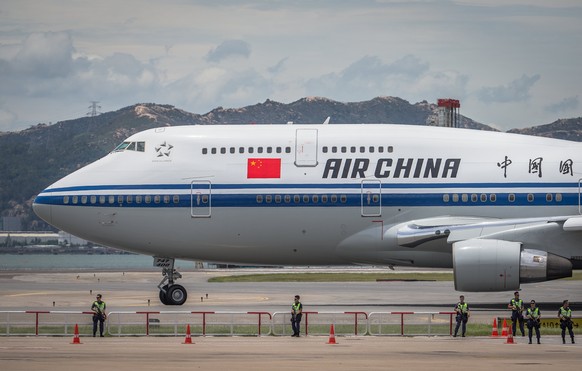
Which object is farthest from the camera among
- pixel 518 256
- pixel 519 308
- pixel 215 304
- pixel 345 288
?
pixel 345 288

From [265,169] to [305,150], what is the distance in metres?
1.60

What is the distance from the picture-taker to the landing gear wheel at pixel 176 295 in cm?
4419

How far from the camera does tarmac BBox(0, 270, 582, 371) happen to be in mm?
27031

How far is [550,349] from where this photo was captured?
30.6m

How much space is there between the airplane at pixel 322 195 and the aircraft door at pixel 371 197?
4 cm

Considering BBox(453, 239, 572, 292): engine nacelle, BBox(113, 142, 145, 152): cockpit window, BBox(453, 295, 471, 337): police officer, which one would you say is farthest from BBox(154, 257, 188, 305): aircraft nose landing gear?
BBox(453, 295, 471, 337): police officer

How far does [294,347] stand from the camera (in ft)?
102

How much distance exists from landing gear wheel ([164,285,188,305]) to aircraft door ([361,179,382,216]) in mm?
7429

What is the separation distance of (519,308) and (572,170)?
956 centimetres

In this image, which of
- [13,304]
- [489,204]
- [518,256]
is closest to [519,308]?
[518,256]

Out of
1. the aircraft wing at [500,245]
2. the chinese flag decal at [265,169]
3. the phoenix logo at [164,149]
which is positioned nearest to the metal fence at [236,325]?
the aircraft wing at [500,245]

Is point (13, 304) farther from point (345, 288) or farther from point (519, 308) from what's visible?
point (519, 308)

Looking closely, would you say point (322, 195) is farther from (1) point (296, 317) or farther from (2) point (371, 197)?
(1) point (296, 317)

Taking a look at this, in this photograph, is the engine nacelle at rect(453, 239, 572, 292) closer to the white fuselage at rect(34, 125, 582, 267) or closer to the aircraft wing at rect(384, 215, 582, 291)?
the aircraft wing at rect(384, 215, 582, 291)
